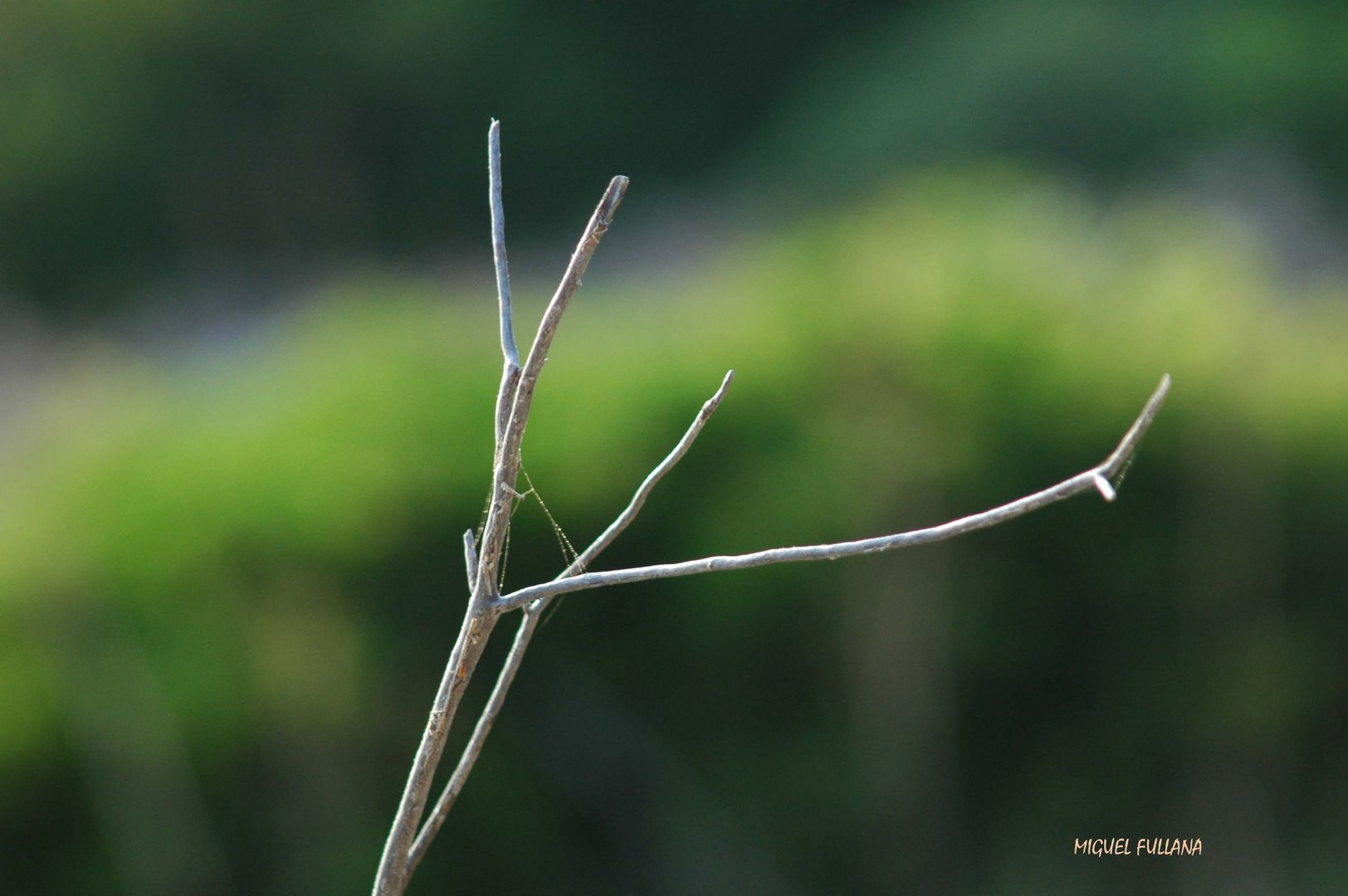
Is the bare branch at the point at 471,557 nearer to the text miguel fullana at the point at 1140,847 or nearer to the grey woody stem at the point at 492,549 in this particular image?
the grey woody stem at the point at 492,549

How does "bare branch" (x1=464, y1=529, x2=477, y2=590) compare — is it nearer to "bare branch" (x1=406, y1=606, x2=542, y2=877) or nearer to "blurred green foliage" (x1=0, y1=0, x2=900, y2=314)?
"bare branch" (x1=406, y1=606, x2=542, y2=877)

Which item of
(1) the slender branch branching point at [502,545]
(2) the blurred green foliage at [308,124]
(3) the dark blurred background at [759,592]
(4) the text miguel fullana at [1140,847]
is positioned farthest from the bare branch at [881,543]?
(2) the blurred green foliage at [308,124]

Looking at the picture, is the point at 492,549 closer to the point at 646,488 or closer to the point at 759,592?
the point at 646,488

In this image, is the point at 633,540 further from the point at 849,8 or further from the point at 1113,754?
the point at 849,8

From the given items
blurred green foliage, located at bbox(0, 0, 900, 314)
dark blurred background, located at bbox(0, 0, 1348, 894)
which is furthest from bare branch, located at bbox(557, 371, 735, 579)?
blurred green foliage, located at bbox(0, 0, 900, 314)

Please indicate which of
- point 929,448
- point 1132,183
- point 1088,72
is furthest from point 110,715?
point 1088,72
